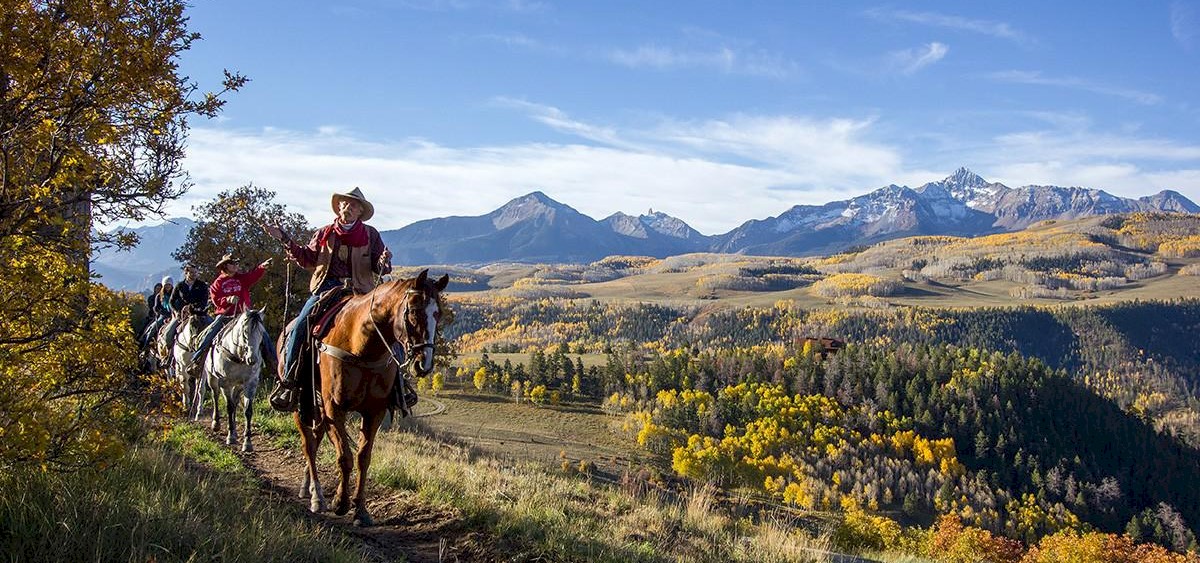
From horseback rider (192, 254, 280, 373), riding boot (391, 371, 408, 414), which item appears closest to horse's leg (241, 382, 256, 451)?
horseback rider (192, 254, 280, 373)

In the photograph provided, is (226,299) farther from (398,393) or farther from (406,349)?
(406,349)

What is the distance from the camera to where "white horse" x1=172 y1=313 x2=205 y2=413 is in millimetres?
15484

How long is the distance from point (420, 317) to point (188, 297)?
1206 cm

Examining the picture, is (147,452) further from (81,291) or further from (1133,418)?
(1133,418)

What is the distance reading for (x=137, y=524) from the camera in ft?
18.2

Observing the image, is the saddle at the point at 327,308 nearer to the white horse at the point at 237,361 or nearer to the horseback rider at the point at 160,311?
the white horse at the point at 237,361

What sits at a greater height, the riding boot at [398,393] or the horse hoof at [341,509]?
the riding boot at [398,393]

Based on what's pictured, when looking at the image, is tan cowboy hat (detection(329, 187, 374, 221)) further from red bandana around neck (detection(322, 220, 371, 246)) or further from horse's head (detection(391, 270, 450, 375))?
horse's head (detection(391, 270, 450, 375))

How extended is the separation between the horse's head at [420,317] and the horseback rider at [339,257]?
2176mm

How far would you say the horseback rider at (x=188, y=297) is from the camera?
16.5 m

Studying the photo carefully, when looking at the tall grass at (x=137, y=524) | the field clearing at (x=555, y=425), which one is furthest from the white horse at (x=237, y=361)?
the field clearing at (x=555, y=425)

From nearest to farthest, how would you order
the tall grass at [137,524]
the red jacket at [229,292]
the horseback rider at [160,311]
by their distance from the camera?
the tall grass at [137,524] → the red jacket at [229,292] → the horseback rider at [160,311]

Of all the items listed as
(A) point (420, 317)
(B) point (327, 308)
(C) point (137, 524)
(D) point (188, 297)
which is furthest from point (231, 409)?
(C) point (137, 524)

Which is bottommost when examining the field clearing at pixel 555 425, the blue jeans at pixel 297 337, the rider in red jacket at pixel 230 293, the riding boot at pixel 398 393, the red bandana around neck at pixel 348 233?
the field clearing at pixel 555 425
